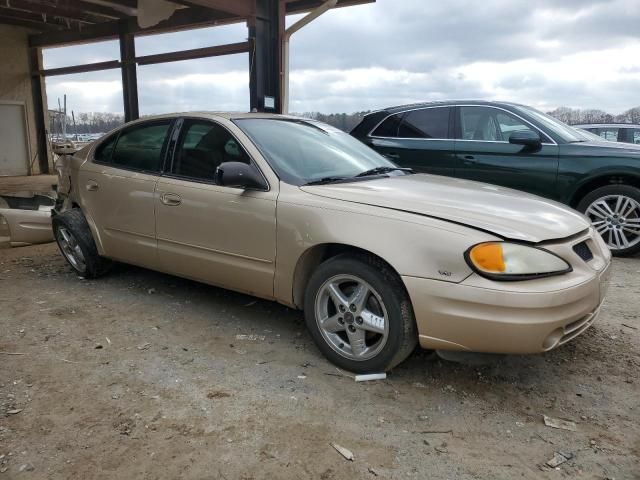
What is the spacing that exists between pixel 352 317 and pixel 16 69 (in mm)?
15744

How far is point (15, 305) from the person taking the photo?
438 cm

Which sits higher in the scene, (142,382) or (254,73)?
(254,73)

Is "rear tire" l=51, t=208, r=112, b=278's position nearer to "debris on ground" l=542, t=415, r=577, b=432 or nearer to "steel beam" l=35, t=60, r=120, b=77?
"debris on ground" l=542, t=415, r=577, b=432

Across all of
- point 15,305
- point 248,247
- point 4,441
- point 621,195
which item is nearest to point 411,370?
point 248,247

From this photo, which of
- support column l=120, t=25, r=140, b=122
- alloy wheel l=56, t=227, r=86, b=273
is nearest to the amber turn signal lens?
alloy wheel l=56, t=227, r=86, b=273

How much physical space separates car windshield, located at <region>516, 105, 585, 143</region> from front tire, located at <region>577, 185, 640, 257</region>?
0.71 m

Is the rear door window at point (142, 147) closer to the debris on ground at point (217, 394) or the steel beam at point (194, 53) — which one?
the debris on ground at point (217, 394)

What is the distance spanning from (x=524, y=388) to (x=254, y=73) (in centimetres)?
743

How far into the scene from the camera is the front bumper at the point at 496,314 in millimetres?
2623

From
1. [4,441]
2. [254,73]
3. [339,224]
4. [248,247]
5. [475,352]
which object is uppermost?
[254,73]

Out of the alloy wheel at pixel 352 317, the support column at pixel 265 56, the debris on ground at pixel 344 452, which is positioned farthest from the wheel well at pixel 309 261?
the support column at pixel 265 56

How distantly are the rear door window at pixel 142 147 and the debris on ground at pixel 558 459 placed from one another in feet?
10.7

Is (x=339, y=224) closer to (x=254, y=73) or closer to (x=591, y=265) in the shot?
(x=591, y=265)

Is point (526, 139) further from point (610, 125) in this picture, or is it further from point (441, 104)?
point (610, 125)
